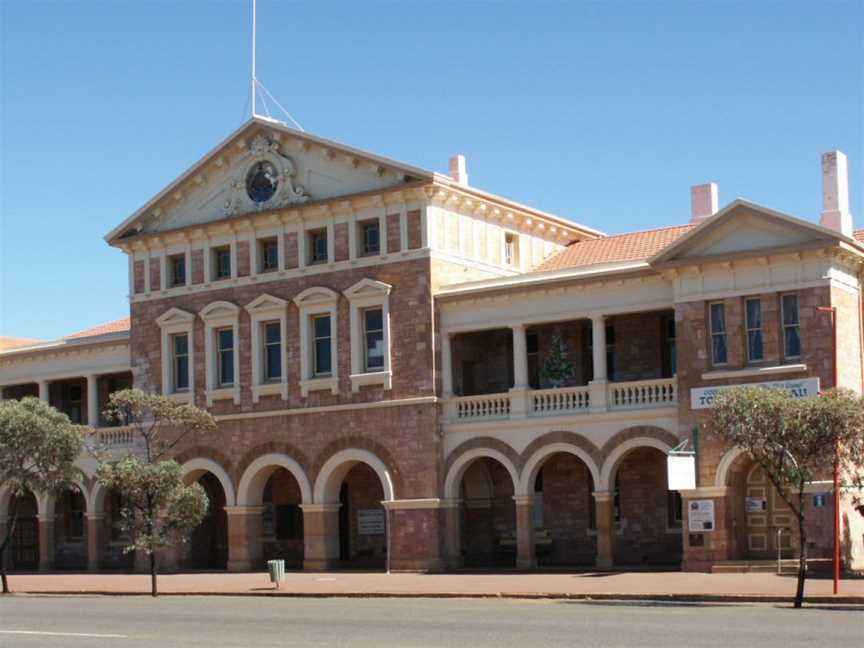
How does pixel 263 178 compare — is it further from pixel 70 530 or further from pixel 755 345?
Answer: pixel 755 345

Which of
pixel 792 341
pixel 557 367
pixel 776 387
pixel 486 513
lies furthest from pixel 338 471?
pixel 776 387

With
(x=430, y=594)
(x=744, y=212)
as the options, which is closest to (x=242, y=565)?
(x=430, y=594)

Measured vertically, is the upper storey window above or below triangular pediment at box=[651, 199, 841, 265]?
above

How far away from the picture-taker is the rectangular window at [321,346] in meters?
43.6

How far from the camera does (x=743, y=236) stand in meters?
35.9

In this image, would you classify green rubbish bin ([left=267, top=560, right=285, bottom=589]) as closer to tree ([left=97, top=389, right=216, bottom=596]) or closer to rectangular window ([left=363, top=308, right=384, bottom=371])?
tree ([left=97, top=389, right=216, bottom=596])

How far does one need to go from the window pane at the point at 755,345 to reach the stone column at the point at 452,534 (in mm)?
9670

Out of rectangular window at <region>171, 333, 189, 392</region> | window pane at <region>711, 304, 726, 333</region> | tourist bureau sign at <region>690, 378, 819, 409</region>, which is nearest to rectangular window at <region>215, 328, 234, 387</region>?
rectangular window at <region>171, 333, 189, 392</region>

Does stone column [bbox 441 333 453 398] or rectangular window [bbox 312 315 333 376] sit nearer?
stone column [bbox 441 333 453 398]

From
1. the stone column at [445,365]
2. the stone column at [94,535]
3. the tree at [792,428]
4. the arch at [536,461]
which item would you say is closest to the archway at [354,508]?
the stone column at [445,365]

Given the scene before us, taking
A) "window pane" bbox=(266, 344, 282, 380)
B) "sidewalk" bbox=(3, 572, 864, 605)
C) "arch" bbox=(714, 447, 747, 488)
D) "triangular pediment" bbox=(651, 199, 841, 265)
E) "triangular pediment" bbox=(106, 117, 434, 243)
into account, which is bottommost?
"sidewalk" bbox=(3, 572, 864, 605)

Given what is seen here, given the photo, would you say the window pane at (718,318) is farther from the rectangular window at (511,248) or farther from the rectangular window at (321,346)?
the rectangular window at (321,346)

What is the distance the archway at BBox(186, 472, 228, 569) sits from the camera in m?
47.1

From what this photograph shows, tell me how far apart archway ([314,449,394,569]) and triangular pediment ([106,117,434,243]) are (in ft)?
25.1
